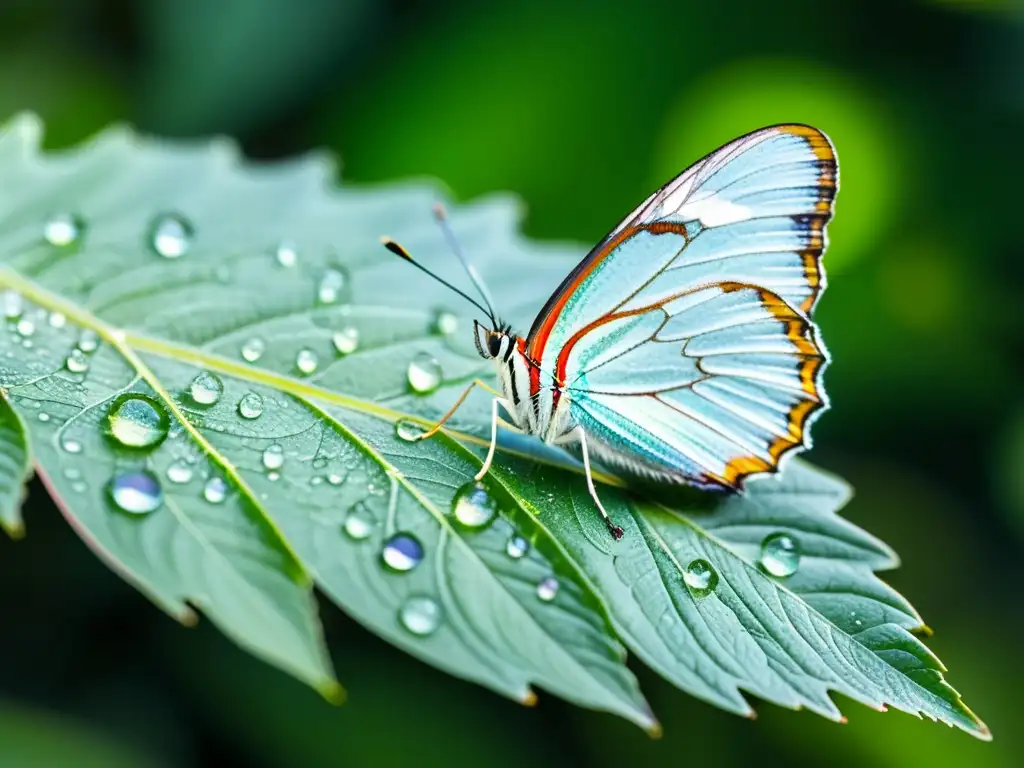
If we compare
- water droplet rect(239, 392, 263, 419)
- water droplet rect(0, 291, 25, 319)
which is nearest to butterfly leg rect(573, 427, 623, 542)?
water droplet rect(239, 392, 263, 419)

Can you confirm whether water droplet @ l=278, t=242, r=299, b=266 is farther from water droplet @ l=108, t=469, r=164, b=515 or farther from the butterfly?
water droplet @ l=108, t=469, r=164, b=515

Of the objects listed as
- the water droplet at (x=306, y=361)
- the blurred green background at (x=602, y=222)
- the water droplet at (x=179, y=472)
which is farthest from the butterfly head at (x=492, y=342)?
the blurred green background at (x=602, y=222)

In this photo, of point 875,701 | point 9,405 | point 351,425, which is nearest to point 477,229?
point 351,425

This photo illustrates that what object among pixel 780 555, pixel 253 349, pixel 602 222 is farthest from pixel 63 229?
pixel 602 222

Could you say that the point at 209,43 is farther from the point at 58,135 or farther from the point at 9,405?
the point at 9,405

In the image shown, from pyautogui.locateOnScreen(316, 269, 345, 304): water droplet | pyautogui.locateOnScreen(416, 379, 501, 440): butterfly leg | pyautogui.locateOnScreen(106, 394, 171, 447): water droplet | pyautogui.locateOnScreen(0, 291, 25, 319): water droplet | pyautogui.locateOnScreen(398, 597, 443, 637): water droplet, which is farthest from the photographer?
pyautogui.locateOnScreen(316, 269, 345, 304): water droplet

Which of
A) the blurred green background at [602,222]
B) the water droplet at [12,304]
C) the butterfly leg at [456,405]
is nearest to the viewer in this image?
the butterfly leg at [456,405]

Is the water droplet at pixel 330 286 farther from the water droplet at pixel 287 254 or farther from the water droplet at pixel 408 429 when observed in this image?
the water droplet at pixel 408 429
